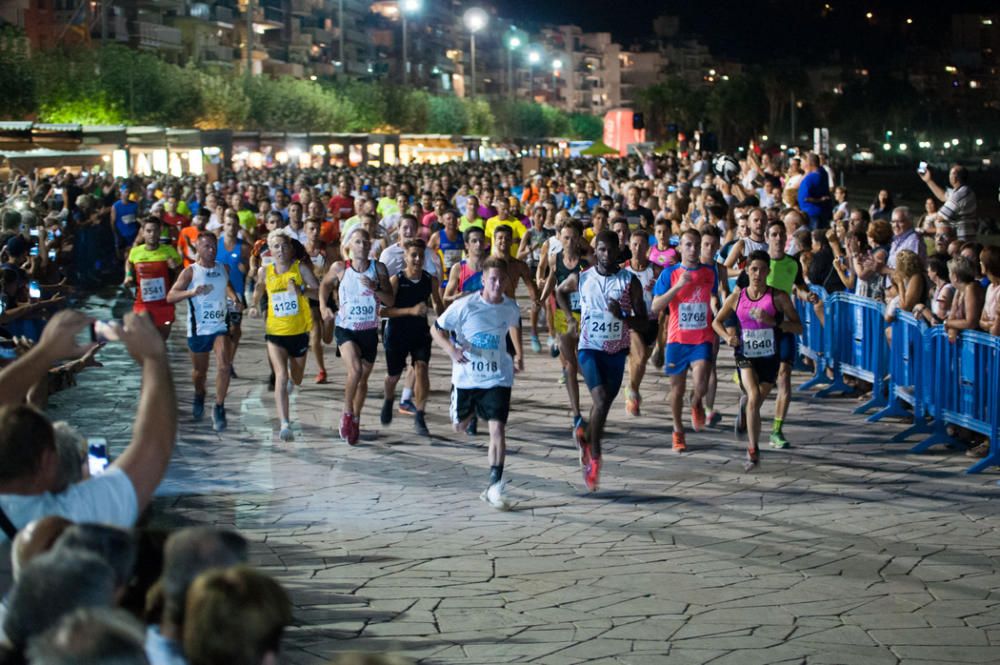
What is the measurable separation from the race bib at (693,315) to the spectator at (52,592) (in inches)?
366

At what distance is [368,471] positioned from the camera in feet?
37.6

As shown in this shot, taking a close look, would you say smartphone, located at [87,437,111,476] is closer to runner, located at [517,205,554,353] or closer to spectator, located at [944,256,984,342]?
spectator, located at [944,256,984,342]

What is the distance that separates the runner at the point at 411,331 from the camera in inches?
515

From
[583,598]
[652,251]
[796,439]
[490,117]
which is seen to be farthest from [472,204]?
[490,117]

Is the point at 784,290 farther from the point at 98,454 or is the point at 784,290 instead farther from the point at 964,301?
the point at 98,454

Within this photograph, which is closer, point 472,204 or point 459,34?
point 472,204

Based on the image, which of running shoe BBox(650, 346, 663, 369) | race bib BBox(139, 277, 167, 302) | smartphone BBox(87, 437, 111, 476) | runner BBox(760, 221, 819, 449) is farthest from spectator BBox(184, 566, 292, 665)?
running shoe BBox(650, 346, 663, 369)

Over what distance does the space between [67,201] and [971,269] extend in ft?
60.4

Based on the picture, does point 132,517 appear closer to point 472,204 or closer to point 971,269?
point 971,269

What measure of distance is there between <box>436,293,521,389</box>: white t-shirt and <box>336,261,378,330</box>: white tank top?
2065 millimetres

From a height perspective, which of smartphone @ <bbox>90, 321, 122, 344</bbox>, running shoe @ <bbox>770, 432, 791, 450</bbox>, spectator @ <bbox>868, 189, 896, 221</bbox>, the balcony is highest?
the balcony

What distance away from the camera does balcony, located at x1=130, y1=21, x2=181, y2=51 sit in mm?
86769

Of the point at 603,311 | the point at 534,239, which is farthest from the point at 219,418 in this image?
the point at 534,239

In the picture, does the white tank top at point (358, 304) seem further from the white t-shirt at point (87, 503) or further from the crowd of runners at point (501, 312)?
the white t-shirt at point (87, 503)
